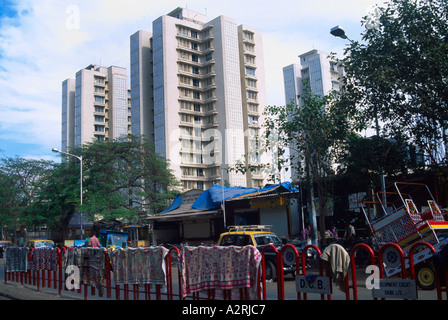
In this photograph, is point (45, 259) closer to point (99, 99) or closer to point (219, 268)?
point (219, 268)

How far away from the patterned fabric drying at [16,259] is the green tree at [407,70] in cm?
1328

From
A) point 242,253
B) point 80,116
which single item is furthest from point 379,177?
point 80,116

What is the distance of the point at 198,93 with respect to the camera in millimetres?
73625

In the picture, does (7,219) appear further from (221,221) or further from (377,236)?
(377,236)

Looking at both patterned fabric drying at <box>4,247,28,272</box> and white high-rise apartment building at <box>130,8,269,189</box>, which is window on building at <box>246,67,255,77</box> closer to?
white high-rise apartment building at <box>130,8,269,189</box>

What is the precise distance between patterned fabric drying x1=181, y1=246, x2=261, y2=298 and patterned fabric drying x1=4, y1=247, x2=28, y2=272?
27.2 ft

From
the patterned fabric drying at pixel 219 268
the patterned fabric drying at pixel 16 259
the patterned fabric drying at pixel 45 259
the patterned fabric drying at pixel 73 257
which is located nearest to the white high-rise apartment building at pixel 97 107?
the patterned fabric drying at pixel 16 259

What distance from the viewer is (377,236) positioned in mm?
13359

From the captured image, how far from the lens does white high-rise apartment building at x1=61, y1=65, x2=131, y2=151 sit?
88.1m

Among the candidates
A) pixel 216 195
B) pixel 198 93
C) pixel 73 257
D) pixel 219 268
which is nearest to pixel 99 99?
pixel 198 93

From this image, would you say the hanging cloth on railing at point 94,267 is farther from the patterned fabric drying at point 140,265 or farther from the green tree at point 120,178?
the green tree at point 120,178

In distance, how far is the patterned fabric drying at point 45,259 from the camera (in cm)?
1249

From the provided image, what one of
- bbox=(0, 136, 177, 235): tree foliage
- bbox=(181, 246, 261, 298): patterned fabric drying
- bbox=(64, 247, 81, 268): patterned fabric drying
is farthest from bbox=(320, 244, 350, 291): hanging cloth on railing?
bbox=(0, 136, 177, 235): tree foliage

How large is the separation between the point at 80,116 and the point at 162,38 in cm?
2894
